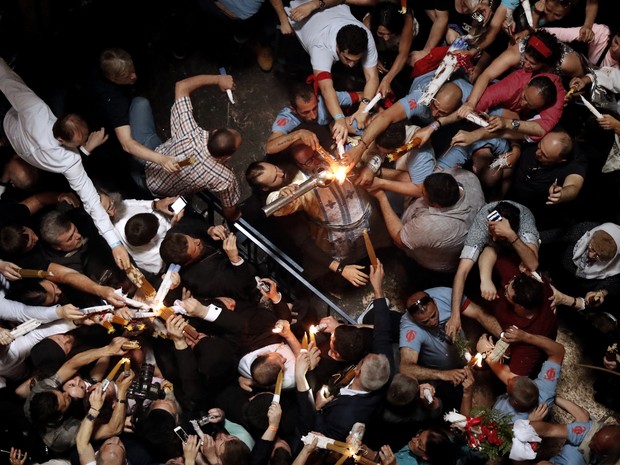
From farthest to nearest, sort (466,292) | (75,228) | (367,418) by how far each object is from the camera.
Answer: (466,292) < (75,228) < (367,418)

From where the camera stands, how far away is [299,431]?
4.39 m

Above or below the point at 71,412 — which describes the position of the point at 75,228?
above

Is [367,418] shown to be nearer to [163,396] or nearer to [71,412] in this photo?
[163,396]

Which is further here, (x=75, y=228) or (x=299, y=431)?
(x=75, y=228)

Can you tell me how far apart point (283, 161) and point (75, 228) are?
5.74ft

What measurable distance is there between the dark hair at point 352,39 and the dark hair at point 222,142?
1152 mm

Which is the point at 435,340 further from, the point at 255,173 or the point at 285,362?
the point at 255,173

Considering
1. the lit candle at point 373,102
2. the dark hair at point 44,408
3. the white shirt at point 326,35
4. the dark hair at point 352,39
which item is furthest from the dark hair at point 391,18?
the dark hair at point 44,408

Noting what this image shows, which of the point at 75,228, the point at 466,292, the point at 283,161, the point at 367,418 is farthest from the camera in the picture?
the point at 466,292

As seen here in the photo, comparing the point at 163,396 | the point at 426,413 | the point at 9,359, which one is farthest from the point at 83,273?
the point at 426,413

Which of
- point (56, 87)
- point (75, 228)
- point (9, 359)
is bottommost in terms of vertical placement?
point (9, 359)

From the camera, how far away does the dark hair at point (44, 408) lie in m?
4.12

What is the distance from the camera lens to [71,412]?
175 inches

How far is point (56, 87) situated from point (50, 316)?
2.01 m
